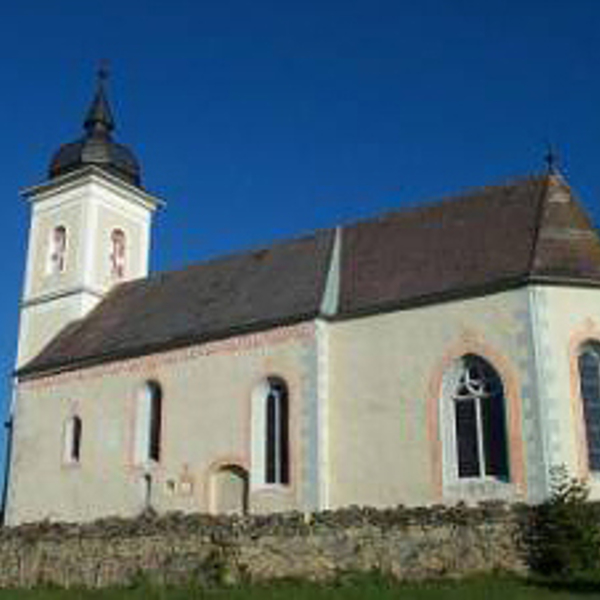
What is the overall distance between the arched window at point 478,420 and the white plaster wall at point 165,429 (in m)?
3.94

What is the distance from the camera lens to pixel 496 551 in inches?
697

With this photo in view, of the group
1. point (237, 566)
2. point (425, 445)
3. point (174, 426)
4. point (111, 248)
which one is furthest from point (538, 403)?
point (111, 248)

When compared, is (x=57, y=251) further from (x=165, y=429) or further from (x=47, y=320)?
(x=165, y=429)

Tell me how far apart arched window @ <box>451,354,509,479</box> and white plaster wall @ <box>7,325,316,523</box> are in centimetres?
394

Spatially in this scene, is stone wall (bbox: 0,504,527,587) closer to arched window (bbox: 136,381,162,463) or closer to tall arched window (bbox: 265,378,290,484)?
tall arched window (bbox: 265,378,290,484)

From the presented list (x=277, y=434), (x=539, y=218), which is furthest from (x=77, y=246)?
(x=539, y=218)

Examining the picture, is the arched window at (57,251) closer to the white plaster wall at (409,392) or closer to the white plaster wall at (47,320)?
the white plaster wall at (47,320)

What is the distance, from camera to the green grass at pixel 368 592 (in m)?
15.5

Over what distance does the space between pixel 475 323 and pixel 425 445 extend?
3.30m

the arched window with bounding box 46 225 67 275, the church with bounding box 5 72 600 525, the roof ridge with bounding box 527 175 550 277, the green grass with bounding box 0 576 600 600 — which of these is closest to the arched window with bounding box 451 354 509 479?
the church with bounding box 5 72 600 525

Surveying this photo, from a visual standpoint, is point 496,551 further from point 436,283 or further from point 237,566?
point 436,283

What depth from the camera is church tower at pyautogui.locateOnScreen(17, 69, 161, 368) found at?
35500 millimetres

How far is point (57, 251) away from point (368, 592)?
79.5 feet

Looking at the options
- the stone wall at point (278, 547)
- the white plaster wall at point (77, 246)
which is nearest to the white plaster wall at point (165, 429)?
the white plaster wall at point (77, 246)
